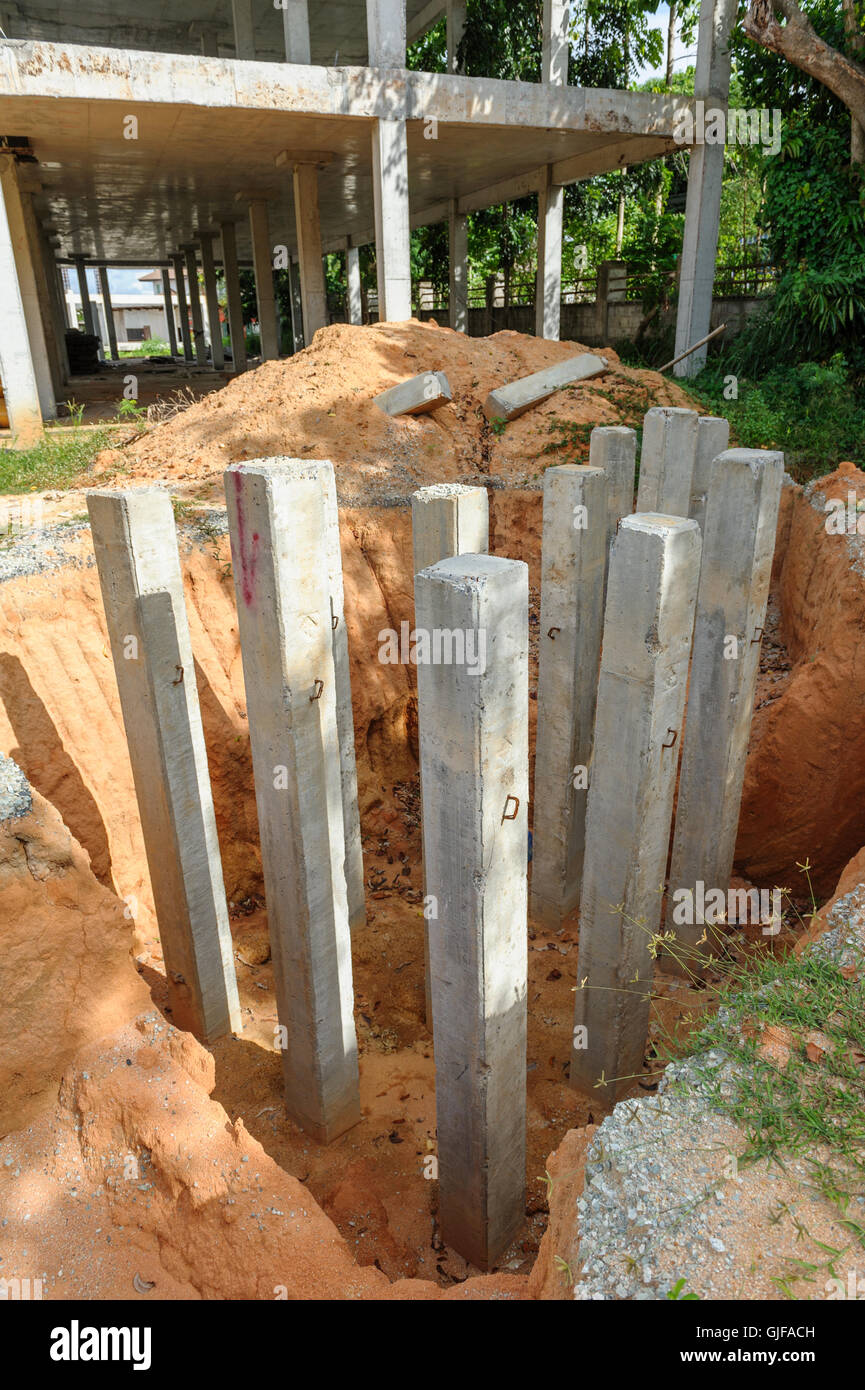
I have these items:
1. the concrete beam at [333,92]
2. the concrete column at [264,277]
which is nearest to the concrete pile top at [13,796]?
the concrete beam at [333,92]

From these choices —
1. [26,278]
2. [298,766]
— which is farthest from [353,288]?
[298,766]

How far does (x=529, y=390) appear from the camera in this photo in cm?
996

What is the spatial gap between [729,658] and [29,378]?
1073 cm

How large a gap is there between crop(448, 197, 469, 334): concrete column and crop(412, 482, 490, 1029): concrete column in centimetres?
1810

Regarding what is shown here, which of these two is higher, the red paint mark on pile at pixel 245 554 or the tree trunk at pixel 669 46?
the tree trunk at pixel 669 46

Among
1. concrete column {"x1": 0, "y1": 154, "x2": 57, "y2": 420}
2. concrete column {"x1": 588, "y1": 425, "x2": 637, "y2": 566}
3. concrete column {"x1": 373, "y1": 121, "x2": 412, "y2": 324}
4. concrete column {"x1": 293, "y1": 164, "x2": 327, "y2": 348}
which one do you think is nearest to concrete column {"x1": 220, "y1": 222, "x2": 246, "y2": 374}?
concrete column {"x1": 293, "y1": 164, "x2": 327, "y2": 348}

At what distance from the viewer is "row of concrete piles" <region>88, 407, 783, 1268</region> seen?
3.47 m

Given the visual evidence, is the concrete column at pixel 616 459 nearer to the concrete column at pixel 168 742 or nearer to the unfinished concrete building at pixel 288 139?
the concrete column at pixel 168 742

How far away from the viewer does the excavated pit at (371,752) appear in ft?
14.1

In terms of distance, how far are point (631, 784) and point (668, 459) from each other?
366 cm

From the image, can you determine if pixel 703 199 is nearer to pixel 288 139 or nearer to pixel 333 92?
pixel 333 92

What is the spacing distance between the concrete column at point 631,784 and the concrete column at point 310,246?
13123 millimetres

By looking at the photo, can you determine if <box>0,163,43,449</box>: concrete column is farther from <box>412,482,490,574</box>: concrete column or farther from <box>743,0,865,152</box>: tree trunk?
<box>743,0,865,152</box>: tree trunk

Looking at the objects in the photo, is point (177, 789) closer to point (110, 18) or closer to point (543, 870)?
point (543, 870)
